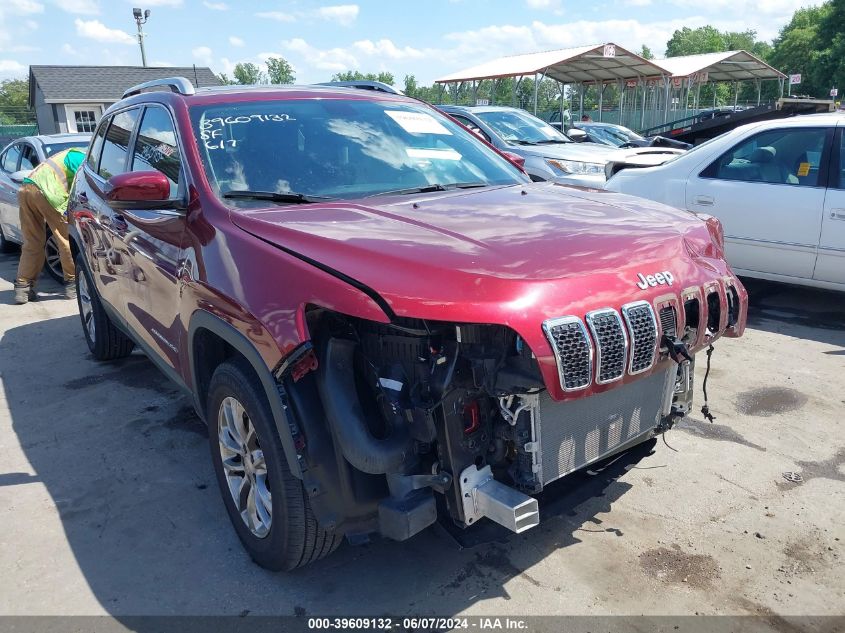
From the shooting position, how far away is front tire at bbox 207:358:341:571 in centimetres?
252

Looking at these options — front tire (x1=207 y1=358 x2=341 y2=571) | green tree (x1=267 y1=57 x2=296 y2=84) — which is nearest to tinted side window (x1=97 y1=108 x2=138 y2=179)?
front tire (x1=207 y1=358 x2=341 y2=571)

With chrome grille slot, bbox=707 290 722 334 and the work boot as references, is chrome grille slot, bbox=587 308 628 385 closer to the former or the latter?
chrome grille slot, bbox=707 290 722 334

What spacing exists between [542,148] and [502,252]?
8.45 metres

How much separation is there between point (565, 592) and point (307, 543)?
1011 millimetres

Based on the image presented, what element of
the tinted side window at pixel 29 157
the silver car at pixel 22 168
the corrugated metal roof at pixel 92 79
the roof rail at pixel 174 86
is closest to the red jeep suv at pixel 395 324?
the roof rail at pixel 174 86

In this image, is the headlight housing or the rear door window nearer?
the rear door window

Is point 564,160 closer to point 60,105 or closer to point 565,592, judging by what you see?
point 565,592

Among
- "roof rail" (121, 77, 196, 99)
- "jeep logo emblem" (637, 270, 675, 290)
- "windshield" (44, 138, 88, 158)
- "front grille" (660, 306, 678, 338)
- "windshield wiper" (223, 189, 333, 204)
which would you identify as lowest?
"front grille" (660, 306, 678, 338)

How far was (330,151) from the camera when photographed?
3404 millimetres

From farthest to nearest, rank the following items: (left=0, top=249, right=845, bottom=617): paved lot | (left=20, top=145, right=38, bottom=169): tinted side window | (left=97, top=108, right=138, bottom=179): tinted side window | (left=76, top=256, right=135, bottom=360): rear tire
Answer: (left=20, top=145, right=38, bottom=169): tinted side window → (left=76, top=256, right=135, bottom=360): rear tire → (left=97, top=108, right=138, bottom=179): tinted side window → (left=0, top=249, right=845, bottom=617): paved lot

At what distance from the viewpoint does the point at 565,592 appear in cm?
270

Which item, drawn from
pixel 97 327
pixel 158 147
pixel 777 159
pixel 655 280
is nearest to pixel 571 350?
pixel 655 280

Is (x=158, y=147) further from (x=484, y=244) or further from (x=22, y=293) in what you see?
(x=22, y=293)

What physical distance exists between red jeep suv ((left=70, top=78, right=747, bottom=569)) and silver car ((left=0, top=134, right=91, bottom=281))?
246 inches
